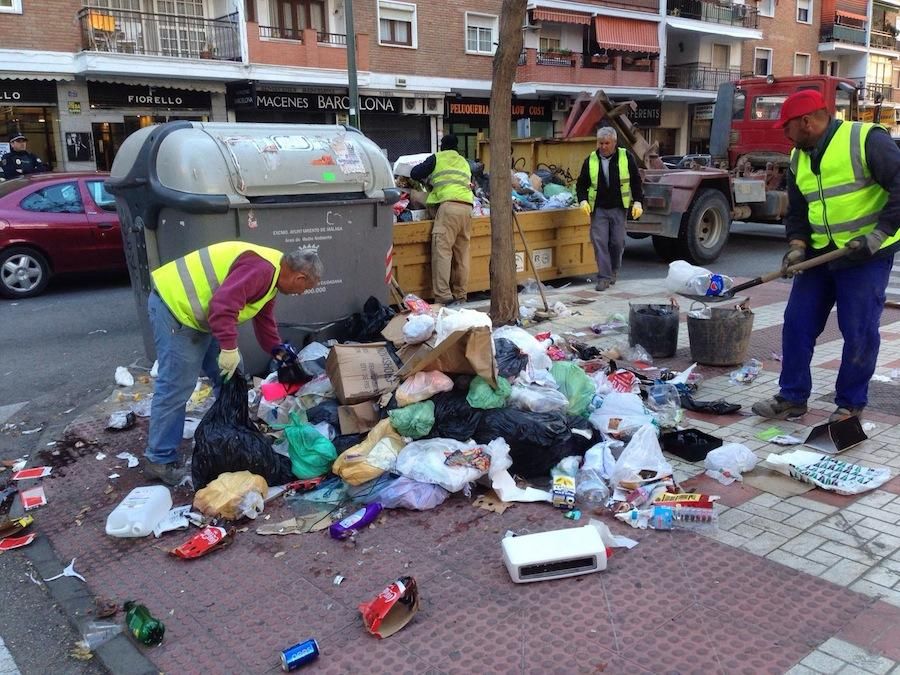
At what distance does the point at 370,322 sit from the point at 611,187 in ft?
13.1

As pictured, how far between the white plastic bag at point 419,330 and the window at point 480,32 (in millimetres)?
22392

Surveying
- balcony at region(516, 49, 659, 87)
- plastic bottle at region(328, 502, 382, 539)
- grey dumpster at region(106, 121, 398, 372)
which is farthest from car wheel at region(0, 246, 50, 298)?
balcony at region(516, 49, 659, 87)

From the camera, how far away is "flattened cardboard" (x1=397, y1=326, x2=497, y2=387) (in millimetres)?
4168

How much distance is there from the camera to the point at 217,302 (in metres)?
3.72

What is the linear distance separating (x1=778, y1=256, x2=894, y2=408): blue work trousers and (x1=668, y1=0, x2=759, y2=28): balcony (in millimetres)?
29043

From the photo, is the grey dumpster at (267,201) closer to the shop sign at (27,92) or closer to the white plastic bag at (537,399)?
the white plastic bag at (537,399)

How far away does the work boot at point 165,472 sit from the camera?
4102mm

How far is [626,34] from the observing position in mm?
28859

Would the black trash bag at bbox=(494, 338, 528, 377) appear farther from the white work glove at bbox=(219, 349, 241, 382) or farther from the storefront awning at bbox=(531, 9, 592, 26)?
the storefront awning at bbox=(531, 9, 592, 26)

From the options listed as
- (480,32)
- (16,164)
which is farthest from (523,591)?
(480,32)

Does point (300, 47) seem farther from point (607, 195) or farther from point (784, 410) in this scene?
point (784, 410)

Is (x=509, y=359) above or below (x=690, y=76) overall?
below

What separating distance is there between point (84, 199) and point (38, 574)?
23.5 ft

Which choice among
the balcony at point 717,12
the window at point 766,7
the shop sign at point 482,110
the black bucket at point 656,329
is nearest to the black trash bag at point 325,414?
the black bucket at point 656,329
